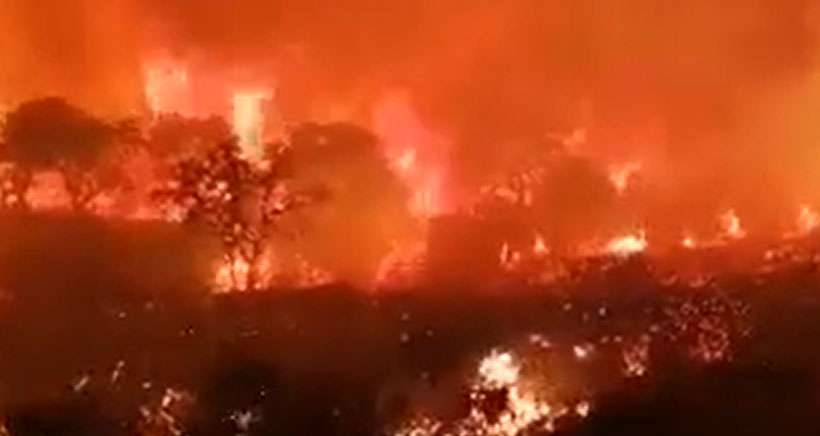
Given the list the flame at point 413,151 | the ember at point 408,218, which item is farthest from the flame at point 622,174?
the flame at point 413,151

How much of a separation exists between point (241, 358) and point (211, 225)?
0.37m

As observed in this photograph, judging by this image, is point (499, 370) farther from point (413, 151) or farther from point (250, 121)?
point (250, 121)

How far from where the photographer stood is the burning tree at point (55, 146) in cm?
480

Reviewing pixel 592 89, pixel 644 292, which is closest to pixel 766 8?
pixel 592 89

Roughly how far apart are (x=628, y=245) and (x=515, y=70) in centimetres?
58

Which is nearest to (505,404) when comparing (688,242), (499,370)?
(499,370)

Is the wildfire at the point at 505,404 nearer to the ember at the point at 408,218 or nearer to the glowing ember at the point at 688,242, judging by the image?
the ember at the point at 408,218

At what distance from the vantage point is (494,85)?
4949 mm

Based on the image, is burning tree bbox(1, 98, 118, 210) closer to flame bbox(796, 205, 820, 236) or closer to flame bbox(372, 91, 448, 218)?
flame bbox(372, 91, 448, 218)

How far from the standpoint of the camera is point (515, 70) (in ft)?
16.2

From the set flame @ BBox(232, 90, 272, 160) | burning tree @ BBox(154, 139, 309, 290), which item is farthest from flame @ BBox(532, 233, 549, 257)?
flame @ BBox(232, 90, 272, 160)

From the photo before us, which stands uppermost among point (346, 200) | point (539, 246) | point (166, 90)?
point (166, 90)

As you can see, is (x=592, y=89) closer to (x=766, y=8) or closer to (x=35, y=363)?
(x=766, y=8)

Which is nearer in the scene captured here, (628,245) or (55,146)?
(55,146)
